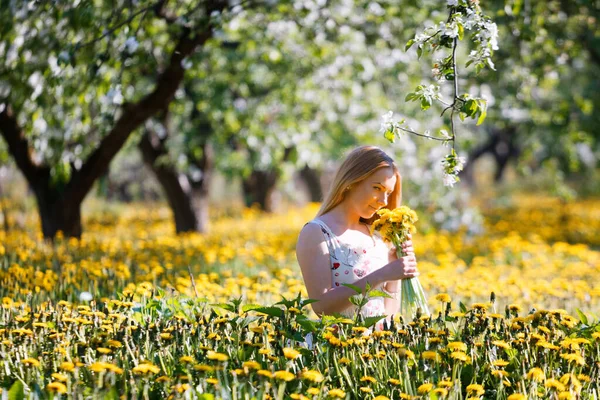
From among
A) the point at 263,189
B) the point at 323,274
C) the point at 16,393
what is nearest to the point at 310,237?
the point at 323,274

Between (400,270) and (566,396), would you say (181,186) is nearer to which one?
(400,270)

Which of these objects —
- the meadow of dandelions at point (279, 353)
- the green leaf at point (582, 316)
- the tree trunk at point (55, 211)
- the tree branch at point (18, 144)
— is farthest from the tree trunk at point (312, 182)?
the green leaf at point (582, 316)

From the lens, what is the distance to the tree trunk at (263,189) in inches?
620

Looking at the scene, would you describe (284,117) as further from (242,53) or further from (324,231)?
(324,231)

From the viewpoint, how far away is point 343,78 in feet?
30.4

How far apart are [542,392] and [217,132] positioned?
7711mm

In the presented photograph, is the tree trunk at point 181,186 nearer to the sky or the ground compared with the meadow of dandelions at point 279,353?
nearer to the sky

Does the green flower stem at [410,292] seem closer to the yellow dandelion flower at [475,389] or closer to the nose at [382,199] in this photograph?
the nose at [382,199]

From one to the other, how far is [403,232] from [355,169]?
0.44 m

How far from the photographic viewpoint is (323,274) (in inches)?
127

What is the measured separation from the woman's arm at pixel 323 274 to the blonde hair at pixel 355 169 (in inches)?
10.0

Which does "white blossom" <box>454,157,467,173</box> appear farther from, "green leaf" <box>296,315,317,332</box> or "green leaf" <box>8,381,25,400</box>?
"green leaf" <box>8,381,25,400</box>

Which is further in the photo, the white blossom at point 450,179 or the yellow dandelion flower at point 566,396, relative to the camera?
the white blossom at point 450,179

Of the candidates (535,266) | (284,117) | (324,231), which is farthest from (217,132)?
(324,231)
